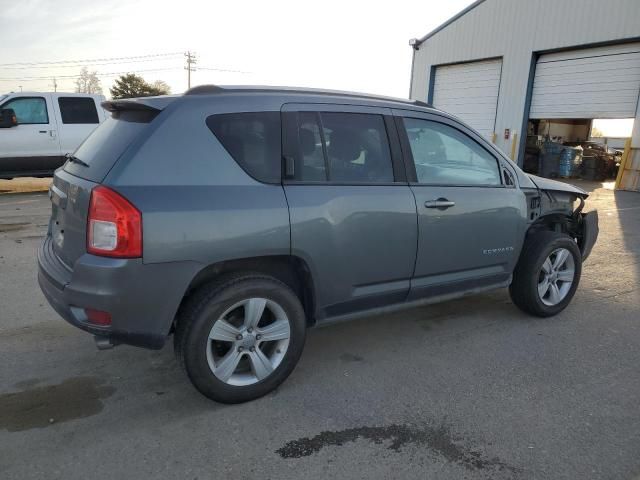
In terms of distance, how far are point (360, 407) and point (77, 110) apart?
10.7 m

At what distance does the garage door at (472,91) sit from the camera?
20328 mm

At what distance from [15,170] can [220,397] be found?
1007 centimetres

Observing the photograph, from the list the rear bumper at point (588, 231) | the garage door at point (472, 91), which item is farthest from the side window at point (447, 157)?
the garage door at point (472, 91)

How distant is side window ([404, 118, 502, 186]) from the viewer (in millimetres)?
3604

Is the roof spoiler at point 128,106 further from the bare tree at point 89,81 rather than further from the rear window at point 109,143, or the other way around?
the bare tree at point 89,81

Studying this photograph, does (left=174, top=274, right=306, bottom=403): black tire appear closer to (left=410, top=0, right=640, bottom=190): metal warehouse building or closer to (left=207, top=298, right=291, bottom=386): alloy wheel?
(left=207, top=298, right=291, bottom=386): alloy wheel

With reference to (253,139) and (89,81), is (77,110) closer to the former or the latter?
(253,139)

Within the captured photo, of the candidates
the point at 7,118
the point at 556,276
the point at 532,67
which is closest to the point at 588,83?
the point at 532,67

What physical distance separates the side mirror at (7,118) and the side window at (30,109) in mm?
174

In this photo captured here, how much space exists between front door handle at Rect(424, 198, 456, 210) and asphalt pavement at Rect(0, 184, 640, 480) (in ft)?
3.62

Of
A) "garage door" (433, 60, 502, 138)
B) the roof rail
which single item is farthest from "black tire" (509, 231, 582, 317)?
"garage door" (433, 60, 502, 138)

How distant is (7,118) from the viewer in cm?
1032

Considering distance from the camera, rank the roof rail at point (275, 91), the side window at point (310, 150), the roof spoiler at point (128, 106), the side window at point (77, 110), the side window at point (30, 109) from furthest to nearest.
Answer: the side window at point (77, 110), the side window at point (30, 109), the side window at point (310, 150), the roof rail at point (275, 91), the roof spoiler at point (128, 106)

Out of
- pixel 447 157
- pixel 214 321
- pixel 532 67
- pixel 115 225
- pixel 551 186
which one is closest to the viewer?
pixel 115 225
